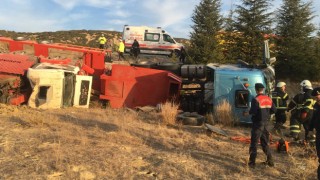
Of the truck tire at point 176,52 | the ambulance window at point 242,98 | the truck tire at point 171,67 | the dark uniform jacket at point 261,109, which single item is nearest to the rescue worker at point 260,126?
the dark uniform jacket at point 261,109

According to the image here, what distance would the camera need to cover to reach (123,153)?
6.78 metres

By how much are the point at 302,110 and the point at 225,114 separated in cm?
249

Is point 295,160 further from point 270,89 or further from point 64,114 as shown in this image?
point 64,114

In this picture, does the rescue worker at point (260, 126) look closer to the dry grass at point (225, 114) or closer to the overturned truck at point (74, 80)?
the dry grass at point (225, 114)

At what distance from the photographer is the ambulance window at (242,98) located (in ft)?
35.8

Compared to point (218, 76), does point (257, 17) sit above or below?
above

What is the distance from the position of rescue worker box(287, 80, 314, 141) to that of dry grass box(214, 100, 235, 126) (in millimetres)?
1991

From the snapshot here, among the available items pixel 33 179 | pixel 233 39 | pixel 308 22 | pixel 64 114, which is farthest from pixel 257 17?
pixel 33 179

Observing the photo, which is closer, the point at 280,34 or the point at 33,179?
the point at 33,179

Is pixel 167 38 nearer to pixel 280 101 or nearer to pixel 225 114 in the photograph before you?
pixel 225 114

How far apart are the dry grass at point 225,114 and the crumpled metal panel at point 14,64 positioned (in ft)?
21.1

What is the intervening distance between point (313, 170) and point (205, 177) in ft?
6.92

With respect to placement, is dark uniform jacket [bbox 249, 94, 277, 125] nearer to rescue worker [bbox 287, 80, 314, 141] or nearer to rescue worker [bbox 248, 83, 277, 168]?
rescue worker [bbox 248, 83, 277, 168]

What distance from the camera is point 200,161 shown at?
6.63 m
